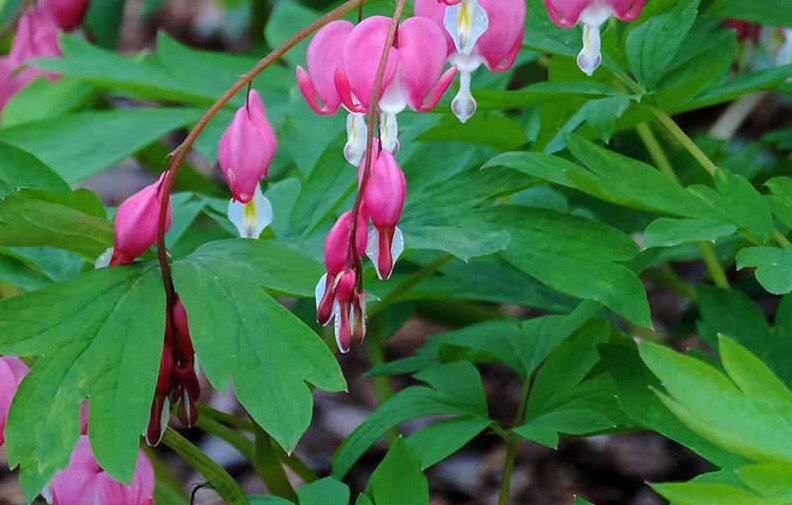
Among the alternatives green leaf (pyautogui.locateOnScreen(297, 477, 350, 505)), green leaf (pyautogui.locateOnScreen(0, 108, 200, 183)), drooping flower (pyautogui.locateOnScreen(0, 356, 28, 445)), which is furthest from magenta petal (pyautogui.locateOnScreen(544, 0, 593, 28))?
green leaf (pyautogui.locateOnScreen(0, 108, 200, 183))

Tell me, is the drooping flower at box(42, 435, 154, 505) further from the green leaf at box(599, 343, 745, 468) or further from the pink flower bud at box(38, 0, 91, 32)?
the pink flower bud at box(38, 0, 91, 32)

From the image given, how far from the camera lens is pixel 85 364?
1170 millimetres

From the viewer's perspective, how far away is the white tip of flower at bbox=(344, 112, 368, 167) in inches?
46.5

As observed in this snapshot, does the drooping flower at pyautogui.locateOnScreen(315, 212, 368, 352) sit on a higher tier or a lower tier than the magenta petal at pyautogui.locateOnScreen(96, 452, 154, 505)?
higher

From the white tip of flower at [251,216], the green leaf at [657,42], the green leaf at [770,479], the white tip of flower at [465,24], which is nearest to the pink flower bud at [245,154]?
the white tip of flower at [251,216]

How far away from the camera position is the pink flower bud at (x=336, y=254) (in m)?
1.11

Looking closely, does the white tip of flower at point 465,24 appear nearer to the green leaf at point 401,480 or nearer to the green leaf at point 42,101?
the green leaf at point 401,480

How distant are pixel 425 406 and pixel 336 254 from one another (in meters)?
0.40

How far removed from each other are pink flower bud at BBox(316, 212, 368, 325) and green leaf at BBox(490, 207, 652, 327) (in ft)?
0.80

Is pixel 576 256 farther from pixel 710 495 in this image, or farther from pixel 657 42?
pixel 710 495

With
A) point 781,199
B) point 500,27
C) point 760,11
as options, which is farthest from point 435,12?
point 760,11

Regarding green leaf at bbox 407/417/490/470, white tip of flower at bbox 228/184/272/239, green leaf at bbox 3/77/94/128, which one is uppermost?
white tip of flower at bbox 228/184/272/239

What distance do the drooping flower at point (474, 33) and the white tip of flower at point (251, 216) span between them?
0.73ft

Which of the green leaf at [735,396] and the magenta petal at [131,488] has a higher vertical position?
the green leaf at [735,396]
